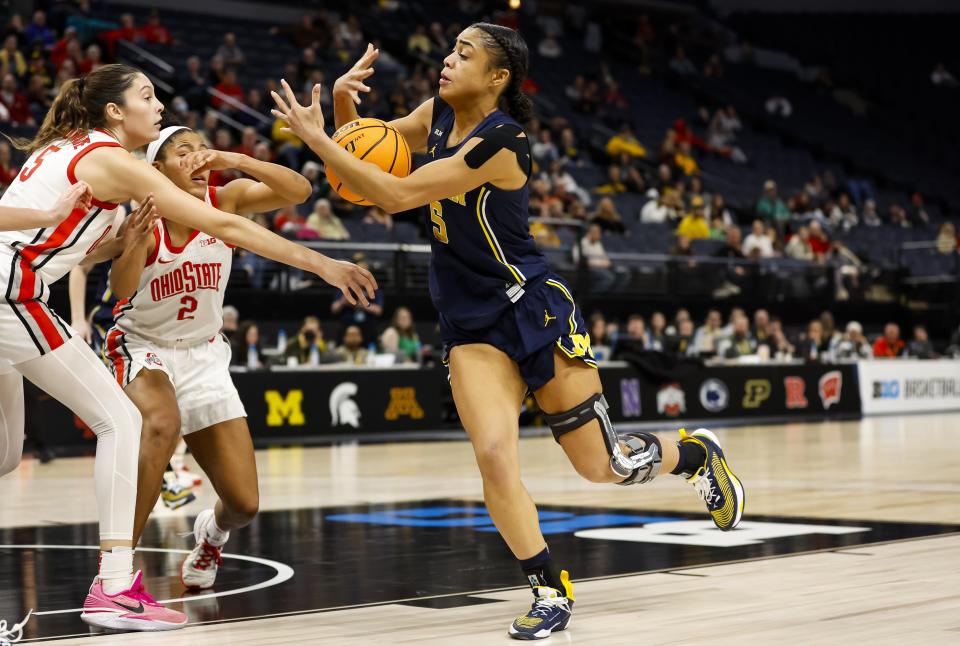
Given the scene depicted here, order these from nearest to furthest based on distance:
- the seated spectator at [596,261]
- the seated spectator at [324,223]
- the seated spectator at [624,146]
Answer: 1. the seated spectator at [324,223]
2. the seated spectator at [596,261]
3. the seated spectator at [624,146]

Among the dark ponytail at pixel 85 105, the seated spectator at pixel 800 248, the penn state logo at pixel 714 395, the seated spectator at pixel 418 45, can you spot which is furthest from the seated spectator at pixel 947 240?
the dark ponytail at pixel 85 105

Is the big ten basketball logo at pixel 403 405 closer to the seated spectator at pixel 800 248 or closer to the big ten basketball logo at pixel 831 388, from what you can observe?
the big ten basketball logo at pixel 831 388

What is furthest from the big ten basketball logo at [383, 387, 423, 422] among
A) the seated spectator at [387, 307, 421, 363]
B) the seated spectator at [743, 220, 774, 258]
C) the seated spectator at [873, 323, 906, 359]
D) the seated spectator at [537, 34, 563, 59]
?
the seated spectator at [537, 34, 563, 59]

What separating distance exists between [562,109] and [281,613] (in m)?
22.7

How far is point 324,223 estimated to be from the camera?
57.2 feet

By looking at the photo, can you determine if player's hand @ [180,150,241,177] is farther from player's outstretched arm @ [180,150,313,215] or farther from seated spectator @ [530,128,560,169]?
seated spectator @ [530,128,560,169]

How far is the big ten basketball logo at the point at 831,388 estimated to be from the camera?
65.5ft

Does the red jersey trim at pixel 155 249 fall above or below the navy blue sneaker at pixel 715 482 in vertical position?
above

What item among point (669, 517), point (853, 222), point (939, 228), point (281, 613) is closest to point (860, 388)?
point (853, 222)

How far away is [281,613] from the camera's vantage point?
534cm

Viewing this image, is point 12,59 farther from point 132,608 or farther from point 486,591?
point 132,608

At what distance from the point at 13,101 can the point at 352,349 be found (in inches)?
231

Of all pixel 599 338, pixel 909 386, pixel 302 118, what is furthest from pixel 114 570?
pixel 909 386

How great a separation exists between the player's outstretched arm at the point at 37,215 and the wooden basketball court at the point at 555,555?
145cm
